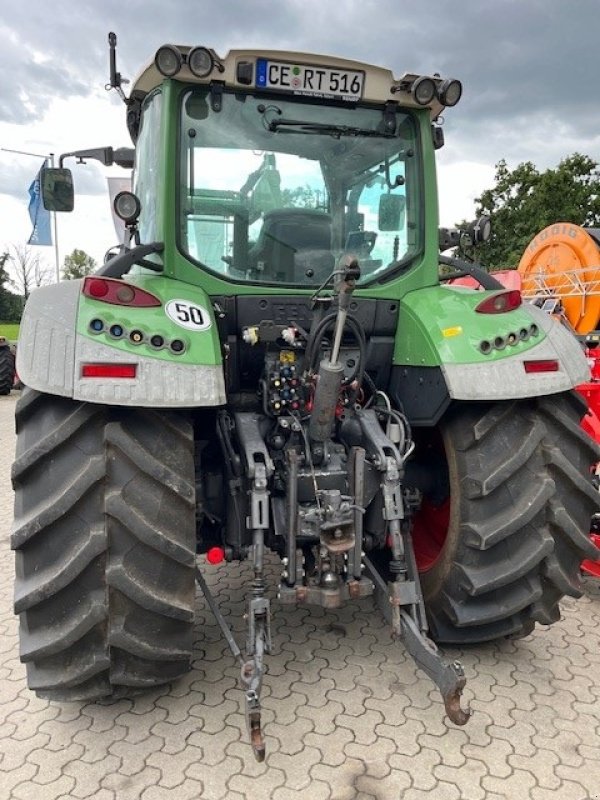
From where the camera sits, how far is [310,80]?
282cm

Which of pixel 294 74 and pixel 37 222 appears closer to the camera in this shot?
pixel 294 74

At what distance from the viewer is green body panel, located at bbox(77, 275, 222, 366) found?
225 centimetres

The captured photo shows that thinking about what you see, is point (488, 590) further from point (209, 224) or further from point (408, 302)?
point (209, 224)

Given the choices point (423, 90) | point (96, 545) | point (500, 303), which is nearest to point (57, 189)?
point (423, 90)

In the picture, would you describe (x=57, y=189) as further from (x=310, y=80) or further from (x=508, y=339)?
(x=508, y=339)

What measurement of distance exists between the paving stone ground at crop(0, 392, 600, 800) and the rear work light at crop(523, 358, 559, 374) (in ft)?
4.42

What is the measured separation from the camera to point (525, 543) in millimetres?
2627

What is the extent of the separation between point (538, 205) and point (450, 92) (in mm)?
22735

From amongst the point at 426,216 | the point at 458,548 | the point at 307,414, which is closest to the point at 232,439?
the point at 307,414

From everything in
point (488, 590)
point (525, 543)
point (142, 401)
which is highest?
point (142, 401)

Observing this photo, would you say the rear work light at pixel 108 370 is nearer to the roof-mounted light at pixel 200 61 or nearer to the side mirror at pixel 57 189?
the roof-mounted light at pixel 200 61

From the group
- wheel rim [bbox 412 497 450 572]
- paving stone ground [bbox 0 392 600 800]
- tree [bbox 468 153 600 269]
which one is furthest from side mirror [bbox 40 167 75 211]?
tree [bbox 468 153 600 269]

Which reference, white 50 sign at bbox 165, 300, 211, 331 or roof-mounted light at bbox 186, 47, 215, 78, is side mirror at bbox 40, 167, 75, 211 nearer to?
roof-mounted light at bbox 186, 47, 215, 78

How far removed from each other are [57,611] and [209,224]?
1.70 metres
